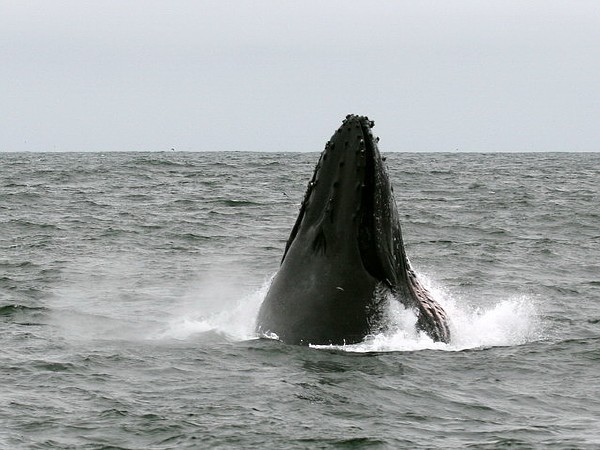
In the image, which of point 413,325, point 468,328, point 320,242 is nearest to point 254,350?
point 320,242

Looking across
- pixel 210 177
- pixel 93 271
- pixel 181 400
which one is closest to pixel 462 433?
pixel 181 400

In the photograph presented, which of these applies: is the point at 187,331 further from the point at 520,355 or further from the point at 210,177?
the point at 210,177

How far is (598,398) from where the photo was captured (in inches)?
381

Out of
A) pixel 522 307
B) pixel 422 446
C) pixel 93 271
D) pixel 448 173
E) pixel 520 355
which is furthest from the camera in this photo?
pixel 448 173

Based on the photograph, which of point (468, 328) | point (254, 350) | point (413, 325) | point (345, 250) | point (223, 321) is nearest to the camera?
point (345, 250)

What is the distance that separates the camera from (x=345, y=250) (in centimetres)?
968

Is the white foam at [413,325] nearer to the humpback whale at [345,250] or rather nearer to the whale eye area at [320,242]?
the humpback whale at [345,250]

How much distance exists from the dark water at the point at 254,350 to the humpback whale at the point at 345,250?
0.25 m

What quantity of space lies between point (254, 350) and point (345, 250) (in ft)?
4.90

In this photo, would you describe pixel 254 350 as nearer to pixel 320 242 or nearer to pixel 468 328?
pixel 320 242

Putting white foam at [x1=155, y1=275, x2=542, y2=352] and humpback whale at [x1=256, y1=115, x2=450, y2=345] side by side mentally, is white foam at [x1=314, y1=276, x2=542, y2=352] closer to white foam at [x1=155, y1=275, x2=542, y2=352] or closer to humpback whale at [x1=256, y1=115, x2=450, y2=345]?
white foam at [x1=155, y1=275, x2=542, y2=352]

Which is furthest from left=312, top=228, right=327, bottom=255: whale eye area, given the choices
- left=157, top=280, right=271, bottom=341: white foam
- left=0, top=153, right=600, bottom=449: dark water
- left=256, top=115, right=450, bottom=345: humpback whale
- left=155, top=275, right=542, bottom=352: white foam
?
left=157, top=280, right=271, bottom=341: white foam

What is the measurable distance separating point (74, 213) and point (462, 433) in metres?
20.7

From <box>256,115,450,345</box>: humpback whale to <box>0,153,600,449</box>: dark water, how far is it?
246mm
